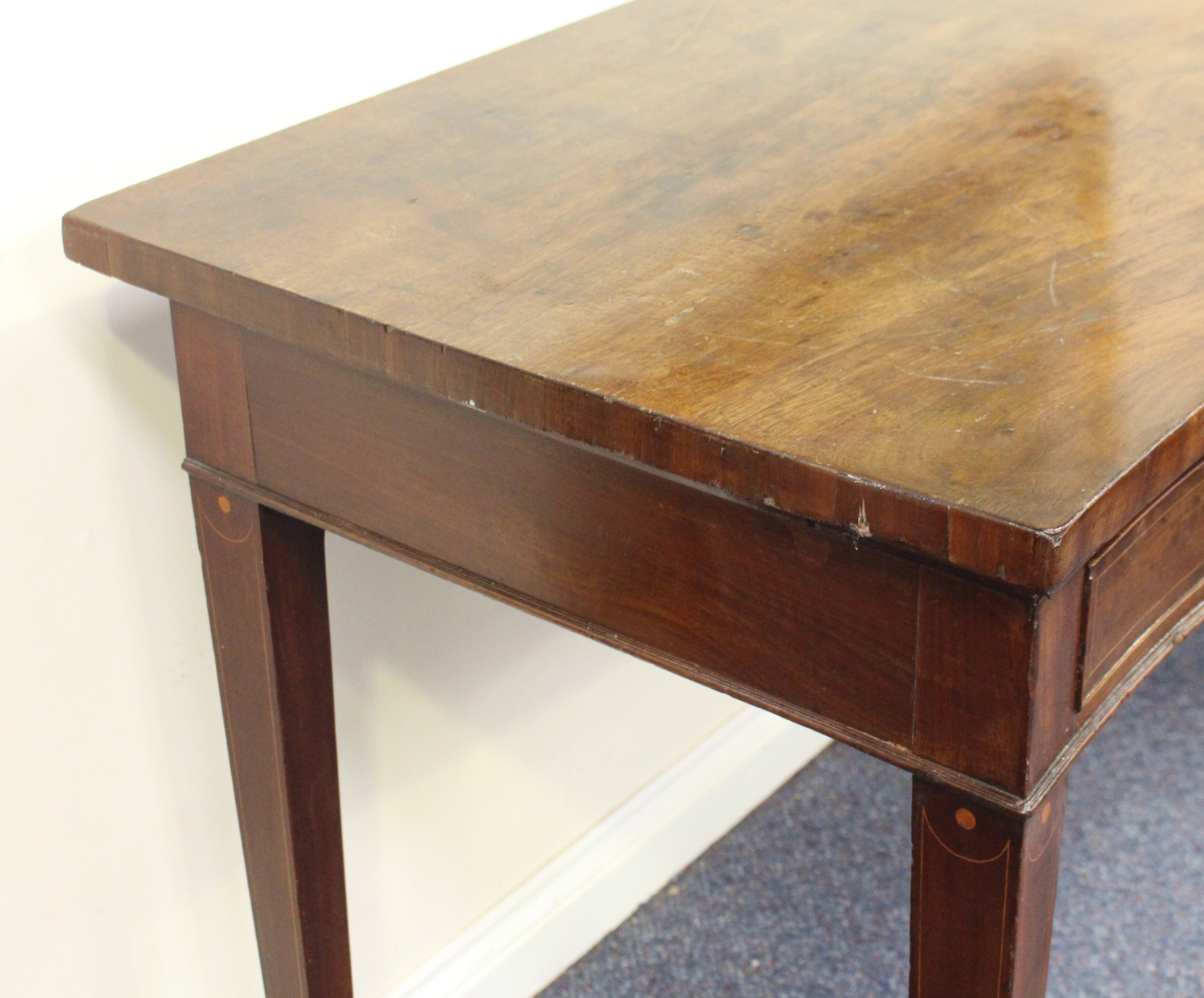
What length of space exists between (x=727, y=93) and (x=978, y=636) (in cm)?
41

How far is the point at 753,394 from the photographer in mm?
529

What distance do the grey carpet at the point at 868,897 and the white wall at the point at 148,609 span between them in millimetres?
252

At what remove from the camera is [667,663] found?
615 millimetres

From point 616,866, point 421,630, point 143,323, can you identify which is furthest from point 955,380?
point 616,866

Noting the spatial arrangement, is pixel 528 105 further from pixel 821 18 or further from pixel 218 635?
pixel 218 635

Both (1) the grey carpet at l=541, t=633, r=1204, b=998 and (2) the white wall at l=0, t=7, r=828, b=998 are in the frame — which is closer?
(2) the white wall at l=0, t=7, r=828, b=998

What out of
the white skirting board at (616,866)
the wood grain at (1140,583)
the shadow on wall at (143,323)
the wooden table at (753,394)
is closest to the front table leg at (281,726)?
the wooden table at (753,394)

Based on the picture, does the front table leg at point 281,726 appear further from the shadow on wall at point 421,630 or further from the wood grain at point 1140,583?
the wood grain at point 1140,583

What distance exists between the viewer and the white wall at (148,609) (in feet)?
2.55

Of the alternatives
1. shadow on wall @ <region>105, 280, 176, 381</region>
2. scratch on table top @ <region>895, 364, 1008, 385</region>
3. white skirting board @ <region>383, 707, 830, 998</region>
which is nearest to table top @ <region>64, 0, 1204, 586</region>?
scratch on table top @ <region>895, 364, 1008, 385</region>

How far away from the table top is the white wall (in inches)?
3.1

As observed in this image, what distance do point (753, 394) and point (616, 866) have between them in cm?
87

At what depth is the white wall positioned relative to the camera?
778 millimetres

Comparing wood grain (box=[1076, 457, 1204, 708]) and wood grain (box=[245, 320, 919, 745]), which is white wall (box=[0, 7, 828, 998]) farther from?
wood grain (box=[1076, 457, 1204, 708])
